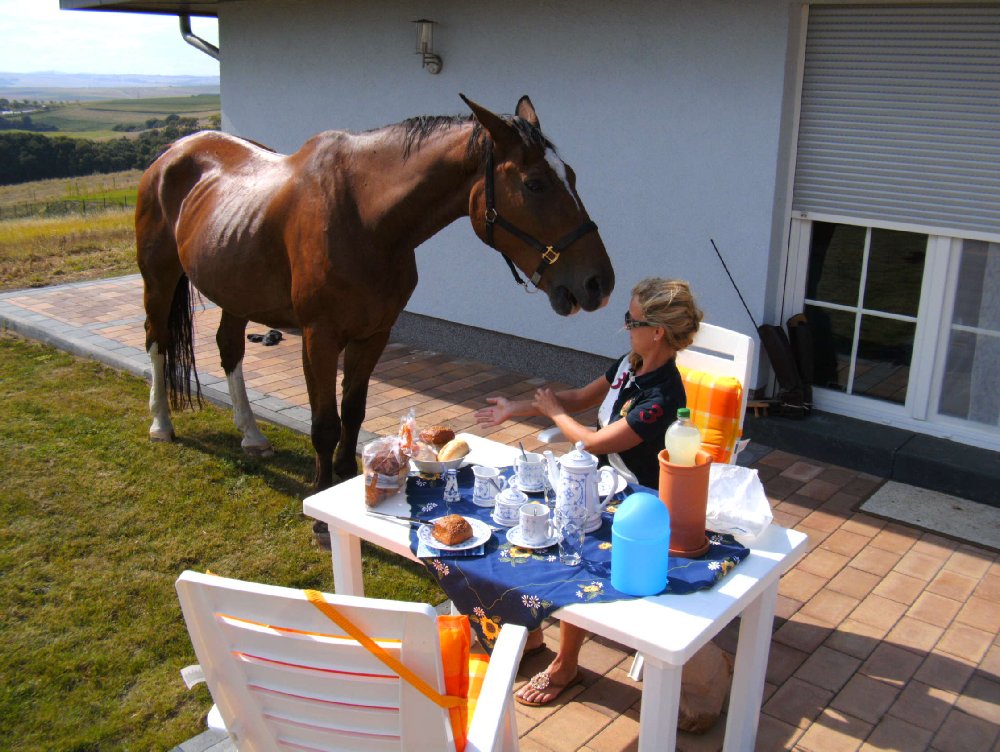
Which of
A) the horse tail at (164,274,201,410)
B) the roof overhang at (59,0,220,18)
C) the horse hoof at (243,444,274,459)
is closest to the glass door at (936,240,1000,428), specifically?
the horse hoof at (243,444,274,459)

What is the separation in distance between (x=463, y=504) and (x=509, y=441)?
247 cm

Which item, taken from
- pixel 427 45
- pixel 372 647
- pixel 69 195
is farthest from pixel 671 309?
pixel 69 195

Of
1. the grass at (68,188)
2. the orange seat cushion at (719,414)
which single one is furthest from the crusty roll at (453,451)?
the grass at (68,188)

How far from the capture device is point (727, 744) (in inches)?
104

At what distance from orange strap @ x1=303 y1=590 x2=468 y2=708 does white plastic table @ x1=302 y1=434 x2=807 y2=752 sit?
540 mm

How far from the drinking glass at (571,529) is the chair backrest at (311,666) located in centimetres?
76

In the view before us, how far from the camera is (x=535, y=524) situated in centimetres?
248

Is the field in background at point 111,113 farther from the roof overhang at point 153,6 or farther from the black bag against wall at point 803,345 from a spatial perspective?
the black bag against wall at point 803,345

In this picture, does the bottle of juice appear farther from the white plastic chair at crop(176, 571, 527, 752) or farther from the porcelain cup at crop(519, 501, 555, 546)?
the white plastic chair at crop(176, 571, 527, 752)

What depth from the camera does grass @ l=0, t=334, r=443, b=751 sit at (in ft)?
9.94

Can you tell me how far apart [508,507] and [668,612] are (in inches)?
25.3

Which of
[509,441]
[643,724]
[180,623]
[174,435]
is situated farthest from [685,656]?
[174,435]

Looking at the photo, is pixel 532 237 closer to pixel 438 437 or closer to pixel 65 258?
pixel 438 437

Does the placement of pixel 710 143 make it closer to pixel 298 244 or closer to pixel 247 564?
pixel 298 244
